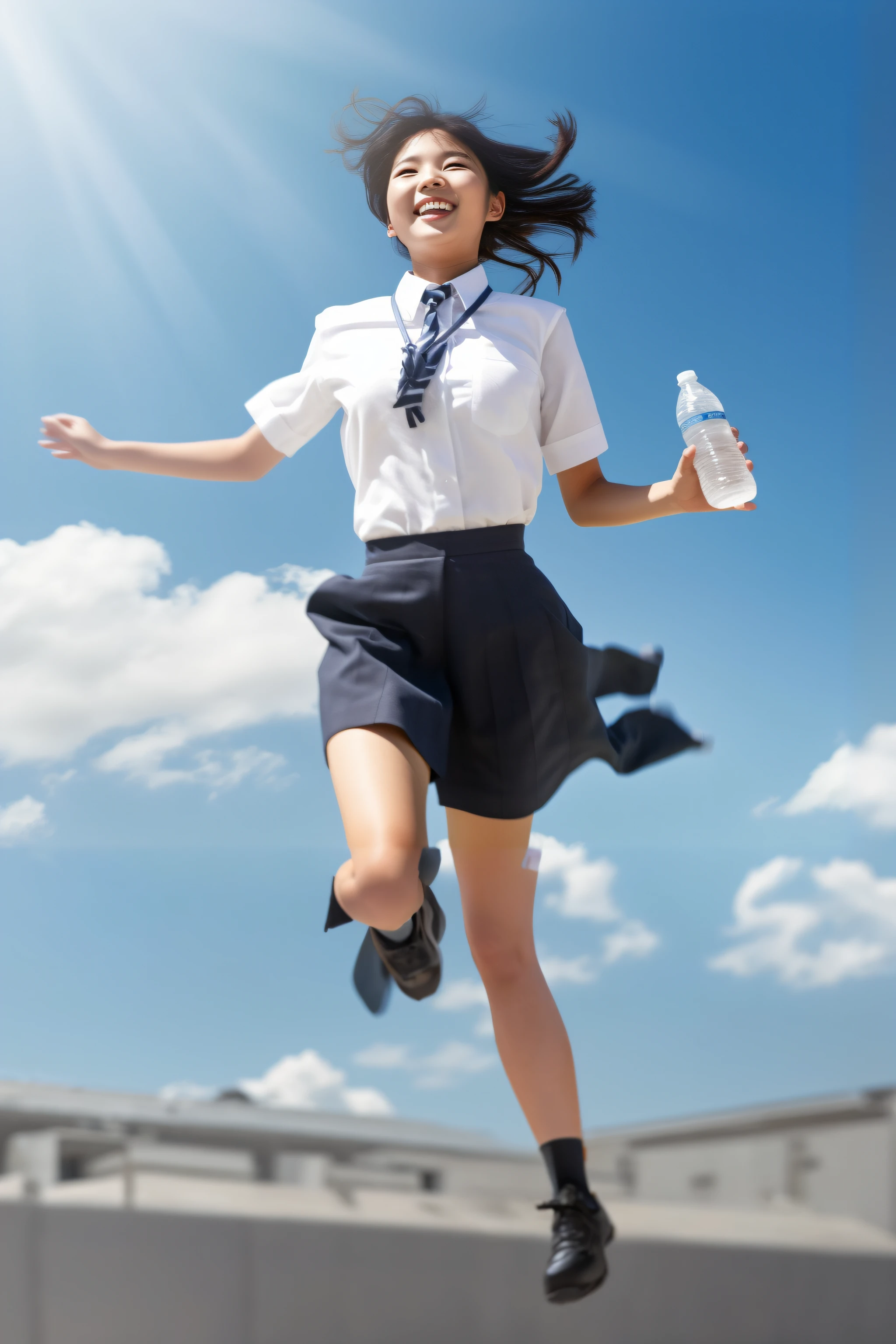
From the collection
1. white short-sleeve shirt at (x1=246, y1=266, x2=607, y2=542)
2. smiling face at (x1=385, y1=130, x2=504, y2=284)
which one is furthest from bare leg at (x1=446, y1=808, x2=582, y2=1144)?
smiling face at (x1=385, y1=130, x2=504, y2=284)

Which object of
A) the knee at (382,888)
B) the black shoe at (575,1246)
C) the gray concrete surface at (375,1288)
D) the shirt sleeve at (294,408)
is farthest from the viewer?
the gray concrete surface at (375,1288)

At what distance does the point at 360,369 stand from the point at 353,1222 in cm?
164

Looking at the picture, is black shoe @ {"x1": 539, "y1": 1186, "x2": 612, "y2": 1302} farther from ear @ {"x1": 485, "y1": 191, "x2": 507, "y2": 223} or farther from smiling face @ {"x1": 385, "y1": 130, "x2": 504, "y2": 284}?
ear @ {"x1": 485, "y1": 191, "x2": 507, "y2": 223}

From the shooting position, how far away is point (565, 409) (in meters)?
1.55

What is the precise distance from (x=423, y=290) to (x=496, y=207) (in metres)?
0.22

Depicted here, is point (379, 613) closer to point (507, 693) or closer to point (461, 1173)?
point (507, 693)

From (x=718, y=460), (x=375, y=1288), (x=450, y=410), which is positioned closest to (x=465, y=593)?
(x=450, y=410)

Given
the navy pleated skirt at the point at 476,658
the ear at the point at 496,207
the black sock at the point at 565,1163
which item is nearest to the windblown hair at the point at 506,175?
the ear at the point at 496,207

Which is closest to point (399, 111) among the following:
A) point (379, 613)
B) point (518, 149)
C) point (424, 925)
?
point (518, 149)

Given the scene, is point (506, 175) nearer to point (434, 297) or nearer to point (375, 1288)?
point (434, 297)

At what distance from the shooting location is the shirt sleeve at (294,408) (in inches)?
62.2

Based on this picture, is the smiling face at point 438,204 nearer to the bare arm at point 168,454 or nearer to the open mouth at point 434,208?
the open mouth at point 434,208

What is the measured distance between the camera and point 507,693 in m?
1.46

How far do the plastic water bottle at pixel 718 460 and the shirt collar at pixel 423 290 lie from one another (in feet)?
1.28
